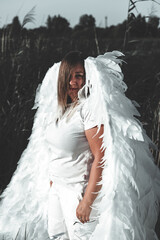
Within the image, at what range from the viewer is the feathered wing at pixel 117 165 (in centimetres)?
119

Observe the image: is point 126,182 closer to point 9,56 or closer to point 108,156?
point 108,156

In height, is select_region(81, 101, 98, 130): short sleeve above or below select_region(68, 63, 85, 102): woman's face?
below

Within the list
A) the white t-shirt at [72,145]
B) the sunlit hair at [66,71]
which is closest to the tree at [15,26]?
the sunlit hair at [66,71]

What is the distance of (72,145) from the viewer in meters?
1.25

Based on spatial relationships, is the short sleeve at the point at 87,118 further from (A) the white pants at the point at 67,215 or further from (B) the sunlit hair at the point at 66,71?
(A) the white pants at the point at 67,215

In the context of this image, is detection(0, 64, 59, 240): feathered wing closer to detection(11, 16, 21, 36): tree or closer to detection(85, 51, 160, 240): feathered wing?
detection(85, 51, 160, 240): feathered wing

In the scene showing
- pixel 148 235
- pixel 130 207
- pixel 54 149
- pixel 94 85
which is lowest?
pixel 148 235

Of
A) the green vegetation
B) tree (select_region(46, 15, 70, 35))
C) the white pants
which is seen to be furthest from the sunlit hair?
tree (select_region(46, 15, 70, 35))

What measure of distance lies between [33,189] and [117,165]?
90 cm

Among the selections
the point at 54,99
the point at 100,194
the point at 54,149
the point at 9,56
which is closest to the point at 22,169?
the point at 54,99

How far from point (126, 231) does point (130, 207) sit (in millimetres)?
100

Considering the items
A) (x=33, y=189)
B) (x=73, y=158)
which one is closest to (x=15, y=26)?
(x=33, y=189)

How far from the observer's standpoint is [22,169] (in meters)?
1.98

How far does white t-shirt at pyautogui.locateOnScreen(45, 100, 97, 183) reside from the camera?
4.03 feet
